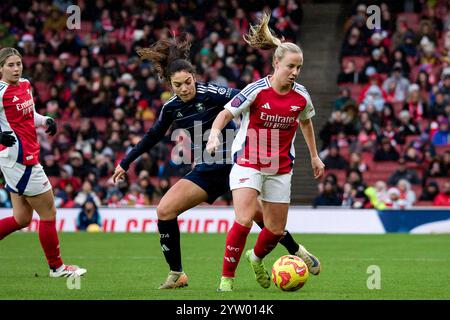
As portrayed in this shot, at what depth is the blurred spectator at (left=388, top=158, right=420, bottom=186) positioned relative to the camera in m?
21.3

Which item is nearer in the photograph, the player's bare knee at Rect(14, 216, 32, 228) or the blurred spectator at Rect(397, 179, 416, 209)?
the player's bare knee at Rect(14, 216, 32, 228)

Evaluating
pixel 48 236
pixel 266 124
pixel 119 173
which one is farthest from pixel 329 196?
pixel 266 124

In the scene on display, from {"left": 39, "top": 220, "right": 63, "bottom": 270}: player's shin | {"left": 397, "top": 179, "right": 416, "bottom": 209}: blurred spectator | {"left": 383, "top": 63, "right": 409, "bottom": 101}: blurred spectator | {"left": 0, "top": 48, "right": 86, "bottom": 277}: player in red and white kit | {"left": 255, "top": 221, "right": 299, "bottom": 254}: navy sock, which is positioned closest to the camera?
{"left": 255, "top": 221, "right": 299, "bottom": 254}: navy sock

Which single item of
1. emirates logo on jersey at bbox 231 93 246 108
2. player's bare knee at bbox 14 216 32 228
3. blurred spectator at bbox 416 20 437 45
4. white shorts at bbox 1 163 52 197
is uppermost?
blurred spectator at bbox 416 20 437 45

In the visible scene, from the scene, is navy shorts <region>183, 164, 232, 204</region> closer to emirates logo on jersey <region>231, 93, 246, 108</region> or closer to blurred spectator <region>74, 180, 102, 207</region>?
emirates logo on jersey <region>231, 93, 246, 108</region>

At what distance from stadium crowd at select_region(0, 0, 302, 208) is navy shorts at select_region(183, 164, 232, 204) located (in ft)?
37.1

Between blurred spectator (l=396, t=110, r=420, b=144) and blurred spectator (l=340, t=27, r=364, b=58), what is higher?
blurred spectator (l=340, t=27, r=364, b=58)

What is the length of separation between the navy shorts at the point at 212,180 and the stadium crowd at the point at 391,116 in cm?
1132

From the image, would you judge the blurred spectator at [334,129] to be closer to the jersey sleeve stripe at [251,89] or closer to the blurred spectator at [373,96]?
the blurred spectator at [373,96]

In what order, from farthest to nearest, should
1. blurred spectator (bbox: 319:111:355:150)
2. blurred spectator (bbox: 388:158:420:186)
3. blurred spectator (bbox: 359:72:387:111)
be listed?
blurred spectator (bbox: 359:72:387:111)
blurred spectator (bbox: 319:111:355:150)
blurred spectator (bbox: 388:158:420:186)

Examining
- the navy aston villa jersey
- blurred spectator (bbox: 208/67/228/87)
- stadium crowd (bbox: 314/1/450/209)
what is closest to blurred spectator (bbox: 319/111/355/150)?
stadium crowd (bbox: 314/1/450/209)

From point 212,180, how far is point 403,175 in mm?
12656

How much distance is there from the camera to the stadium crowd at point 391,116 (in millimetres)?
20797

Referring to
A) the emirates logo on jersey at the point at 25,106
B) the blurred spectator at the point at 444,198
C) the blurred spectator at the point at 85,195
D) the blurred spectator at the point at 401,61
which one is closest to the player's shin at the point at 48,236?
the emirates logo on jersey at the point at 25,106
